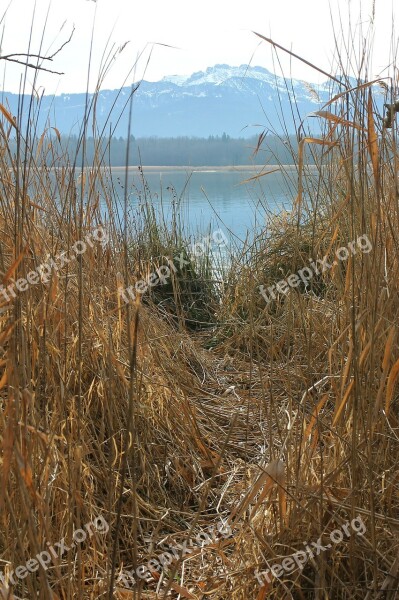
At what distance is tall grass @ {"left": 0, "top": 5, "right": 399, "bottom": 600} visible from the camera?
75cm

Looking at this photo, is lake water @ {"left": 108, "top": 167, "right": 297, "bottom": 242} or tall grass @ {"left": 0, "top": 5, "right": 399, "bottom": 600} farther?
lake water @ {"left": 108, "top": 167, "right": 297, "bottom": 242}

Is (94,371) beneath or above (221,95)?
beneath

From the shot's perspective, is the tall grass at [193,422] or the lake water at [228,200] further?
the lake water at [228,200]

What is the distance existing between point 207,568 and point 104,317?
0.59m

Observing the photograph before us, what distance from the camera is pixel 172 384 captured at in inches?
56.1

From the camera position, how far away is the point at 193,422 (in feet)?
4.50

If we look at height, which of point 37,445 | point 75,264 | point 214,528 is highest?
point 75,264

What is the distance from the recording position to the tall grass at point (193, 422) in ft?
2.46

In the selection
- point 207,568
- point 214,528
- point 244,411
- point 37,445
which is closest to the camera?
point 37,445

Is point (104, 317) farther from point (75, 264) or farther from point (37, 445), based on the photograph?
point (37, 445)

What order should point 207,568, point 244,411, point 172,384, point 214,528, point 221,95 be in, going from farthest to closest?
point 221,95, point 244,411, point 172,384, point 214,528, point 207,568

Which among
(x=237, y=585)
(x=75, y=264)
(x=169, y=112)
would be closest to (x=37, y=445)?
(x=237, y=585)

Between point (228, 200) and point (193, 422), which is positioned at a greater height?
point (228, 200)

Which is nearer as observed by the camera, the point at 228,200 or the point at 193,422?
the point at 193,422
